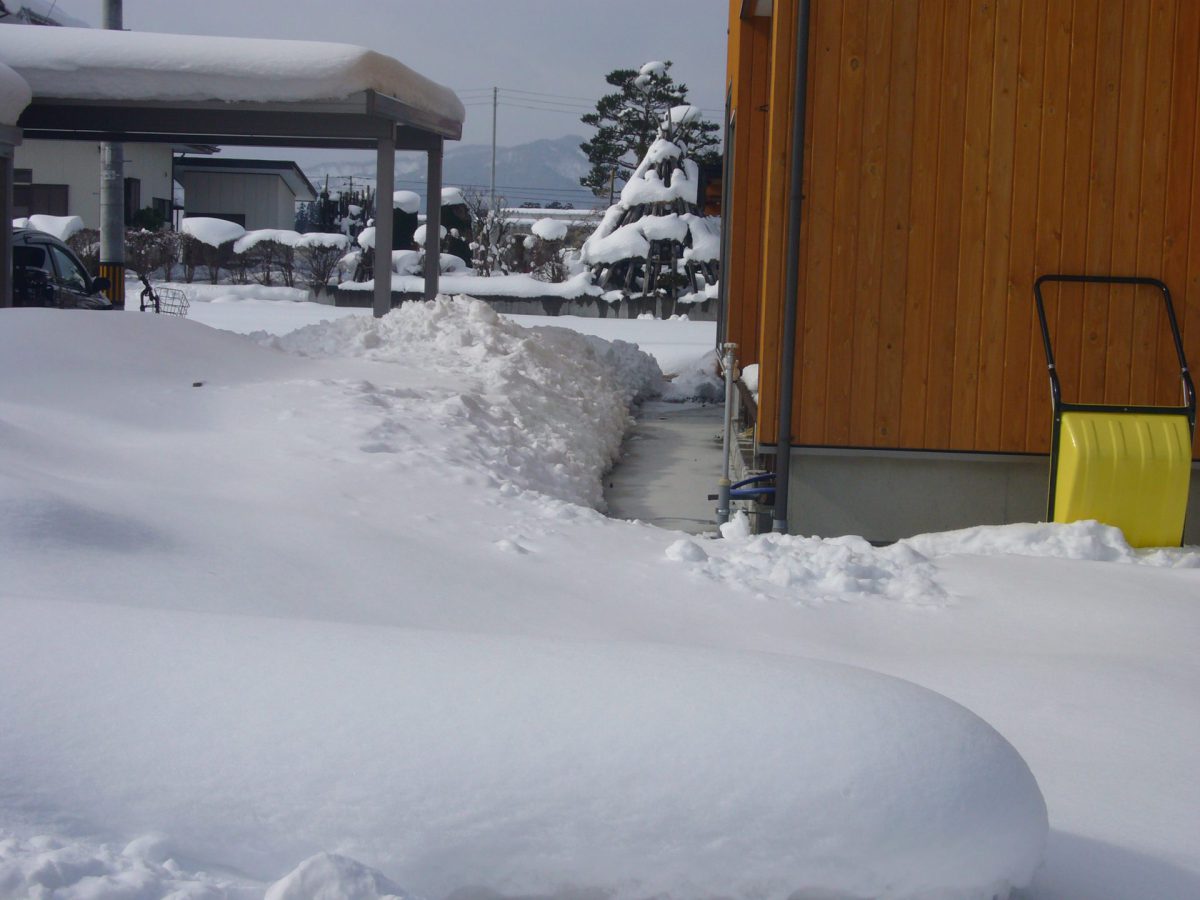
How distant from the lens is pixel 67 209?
32.1m

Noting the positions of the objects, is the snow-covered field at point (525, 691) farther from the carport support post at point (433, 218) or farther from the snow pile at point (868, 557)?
the carport support post at point (433, 218)

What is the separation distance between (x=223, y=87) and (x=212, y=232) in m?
18.8

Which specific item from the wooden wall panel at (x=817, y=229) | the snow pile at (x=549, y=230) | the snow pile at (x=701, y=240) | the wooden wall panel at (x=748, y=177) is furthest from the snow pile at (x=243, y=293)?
the wooden wall panel at (x=817, y=229)

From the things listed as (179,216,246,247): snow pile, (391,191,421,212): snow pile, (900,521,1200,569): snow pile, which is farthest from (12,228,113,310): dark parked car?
(391,191,421,212): snow pile

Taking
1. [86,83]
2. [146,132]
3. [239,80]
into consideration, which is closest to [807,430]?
[239,80]

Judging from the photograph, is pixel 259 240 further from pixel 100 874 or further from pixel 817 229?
pixel 100 874

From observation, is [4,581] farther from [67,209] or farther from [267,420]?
[67,209]

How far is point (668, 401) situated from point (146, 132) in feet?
22.0

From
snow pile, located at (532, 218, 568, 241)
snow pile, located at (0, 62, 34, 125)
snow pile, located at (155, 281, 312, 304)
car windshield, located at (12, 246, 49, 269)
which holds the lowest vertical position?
snow pile, located at (155, 281, 312, 304)

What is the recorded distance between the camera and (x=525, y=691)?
2174 mm

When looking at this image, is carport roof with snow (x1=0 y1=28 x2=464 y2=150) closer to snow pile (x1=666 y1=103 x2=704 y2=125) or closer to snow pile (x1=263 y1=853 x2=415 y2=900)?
snow pile (x1=263 y1=853 x2=415 y2=900)

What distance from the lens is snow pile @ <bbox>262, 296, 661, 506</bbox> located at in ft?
21.7

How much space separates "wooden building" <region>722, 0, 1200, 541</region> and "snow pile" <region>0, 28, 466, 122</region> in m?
6.72

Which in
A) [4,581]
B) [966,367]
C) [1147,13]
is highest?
[1147,13]
